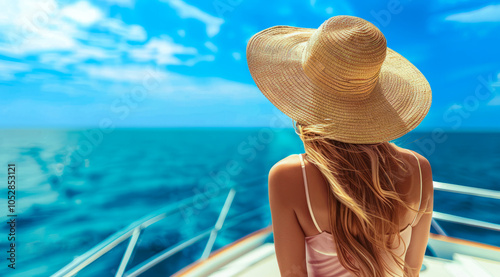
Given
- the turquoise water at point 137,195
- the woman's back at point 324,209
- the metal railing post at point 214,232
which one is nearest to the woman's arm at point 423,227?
the woman's back at point 324,209

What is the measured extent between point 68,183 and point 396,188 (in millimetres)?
28546

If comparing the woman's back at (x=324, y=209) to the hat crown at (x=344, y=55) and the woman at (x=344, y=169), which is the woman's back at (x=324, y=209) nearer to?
the woman at (x=344, y=169)

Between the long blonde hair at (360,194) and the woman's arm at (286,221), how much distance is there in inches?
2.2

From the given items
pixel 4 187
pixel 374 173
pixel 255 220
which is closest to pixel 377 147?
pixel 374 173

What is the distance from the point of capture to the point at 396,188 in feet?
1.87

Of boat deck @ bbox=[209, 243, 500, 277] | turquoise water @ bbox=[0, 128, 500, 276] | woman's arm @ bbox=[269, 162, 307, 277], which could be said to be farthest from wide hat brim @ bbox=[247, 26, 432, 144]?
turquoise water @ bbox=[0, 128, 500, 276]

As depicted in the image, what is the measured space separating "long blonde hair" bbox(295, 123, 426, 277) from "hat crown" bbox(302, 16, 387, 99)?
10 centimetres

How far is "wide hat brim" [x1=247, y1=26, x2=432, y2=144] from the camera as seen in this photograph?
579 millimetres

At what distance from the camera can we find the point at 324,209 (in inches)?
20.6

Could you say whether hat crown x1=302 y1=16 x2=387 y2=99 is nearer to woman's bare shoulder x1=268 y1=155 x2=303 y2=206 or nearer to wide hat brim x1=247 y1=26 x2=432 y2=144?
wide hat brim x1=247 y1=26 x2=432 y2=144

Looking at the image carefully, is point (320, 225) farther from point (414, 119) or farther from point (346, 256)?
point (414, 119)

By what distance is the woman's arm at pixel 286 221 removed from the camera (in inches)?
19.9

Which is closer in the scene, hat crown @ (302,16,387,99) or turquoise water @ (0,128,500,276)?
hat crown @ (302,16,387,99)

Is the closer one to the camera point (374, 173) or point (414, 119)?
point (374, 173)
